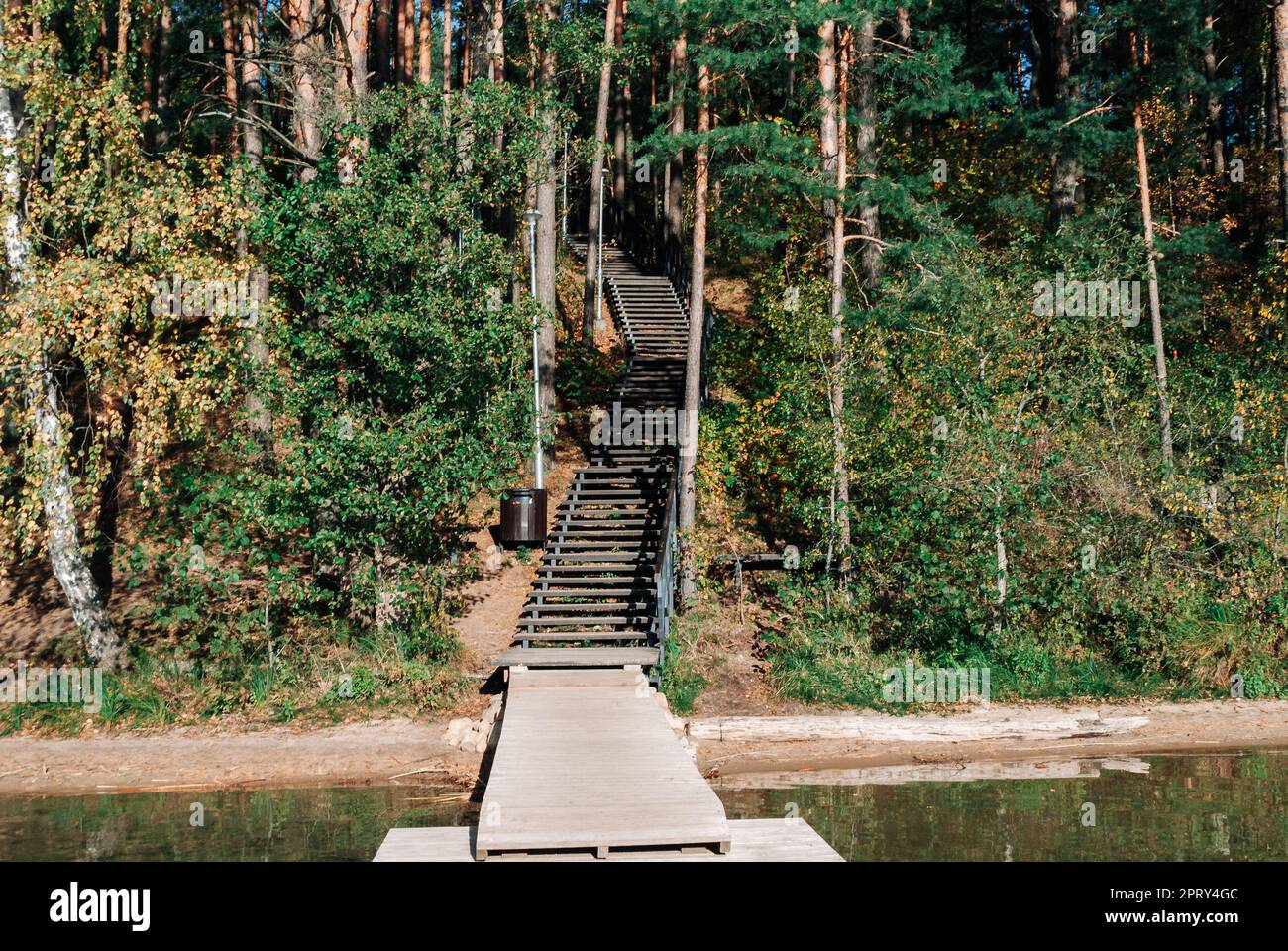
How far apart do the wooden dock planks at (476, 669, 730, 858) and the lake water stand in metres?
1.21

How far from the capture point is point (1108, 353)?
1664cm

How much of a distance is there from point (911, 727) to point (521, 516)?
6.43 m

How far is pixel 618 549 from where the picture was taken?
57.3 feet

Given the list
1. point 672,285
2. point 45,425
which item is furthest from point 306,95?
point 672,285

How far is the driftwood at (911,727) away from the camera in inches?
551

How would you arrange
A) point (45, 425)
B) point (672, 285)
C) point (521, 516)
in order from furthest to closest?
1. point (672, 285)
2. point (521, 516)
3. point (45, 425)

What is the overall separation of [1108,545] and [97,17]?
16.0 meters

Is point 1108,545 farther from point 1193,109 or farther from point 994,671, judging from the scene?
point 1193,109

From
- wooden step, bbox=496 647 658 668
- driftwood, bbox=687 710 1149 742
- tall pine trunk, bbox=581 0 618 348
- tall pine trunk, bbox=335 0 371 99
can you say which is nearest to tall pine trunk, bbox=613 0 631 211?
tall pine trunk, bbox=581 0 618 348

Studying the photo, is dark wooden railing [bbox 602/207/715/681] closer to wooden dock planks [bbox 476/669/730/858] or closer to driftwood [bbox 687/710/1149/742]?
driftwood [bbox 687/710/1149/742]

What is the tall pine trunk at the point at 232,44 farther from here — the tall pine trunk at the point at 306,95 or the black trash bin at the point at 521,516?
→ the black trash bin at the point at 521,516

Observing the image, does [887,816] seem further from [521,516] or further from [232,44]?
[232,44]

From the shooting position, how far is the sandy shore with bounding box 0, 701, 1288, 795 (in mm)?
12852

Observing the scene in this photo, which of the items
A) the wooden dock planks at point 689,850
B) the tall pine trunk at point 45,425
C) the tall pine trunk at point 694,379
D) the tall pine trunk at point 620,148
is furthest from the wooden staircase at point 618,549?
the tall pine trunk at point 620,148
